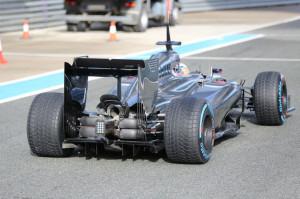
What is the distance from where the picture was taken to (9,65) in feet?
57.4

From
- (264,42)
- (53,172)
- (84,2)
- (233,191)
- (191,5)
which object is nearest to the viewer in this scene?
(233,191)

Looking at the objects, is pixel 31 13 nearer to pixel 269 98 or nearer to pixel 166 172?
pixel 269 98

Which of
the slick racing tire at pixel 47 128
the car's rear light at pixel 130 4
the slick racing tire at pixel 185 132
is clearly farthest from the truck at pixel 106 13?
the slick racing tire at pixel 185 132

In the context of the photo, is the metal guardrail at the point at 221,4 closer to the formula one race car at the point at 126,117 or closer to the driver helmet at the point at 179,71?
the driver helmet at the point at 179,71

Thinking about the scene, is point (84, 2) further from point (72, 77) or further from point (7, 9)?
point (72, 77)

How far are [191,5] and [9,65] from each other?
2023cm

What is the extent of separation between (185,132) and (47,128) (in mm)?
1437

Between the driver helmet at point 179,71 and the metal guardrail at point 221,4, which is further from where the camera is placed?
the metal guardrail at point 221,4

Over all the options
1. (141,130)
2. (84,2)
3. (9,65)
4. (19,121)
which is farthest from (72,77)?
(84,2)

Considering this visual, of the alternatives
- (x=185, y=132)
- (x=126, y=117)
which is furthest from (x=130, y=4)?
(x=185, y=132)

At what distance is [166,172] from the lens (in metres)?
7.37

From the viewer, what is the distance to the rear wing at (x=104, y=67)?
25.0 ft

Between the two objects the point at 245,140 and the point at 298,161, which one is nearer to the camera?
the point at 298,161

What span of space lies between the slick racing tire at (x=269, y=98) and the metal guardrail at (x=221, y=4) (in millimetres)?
26016
